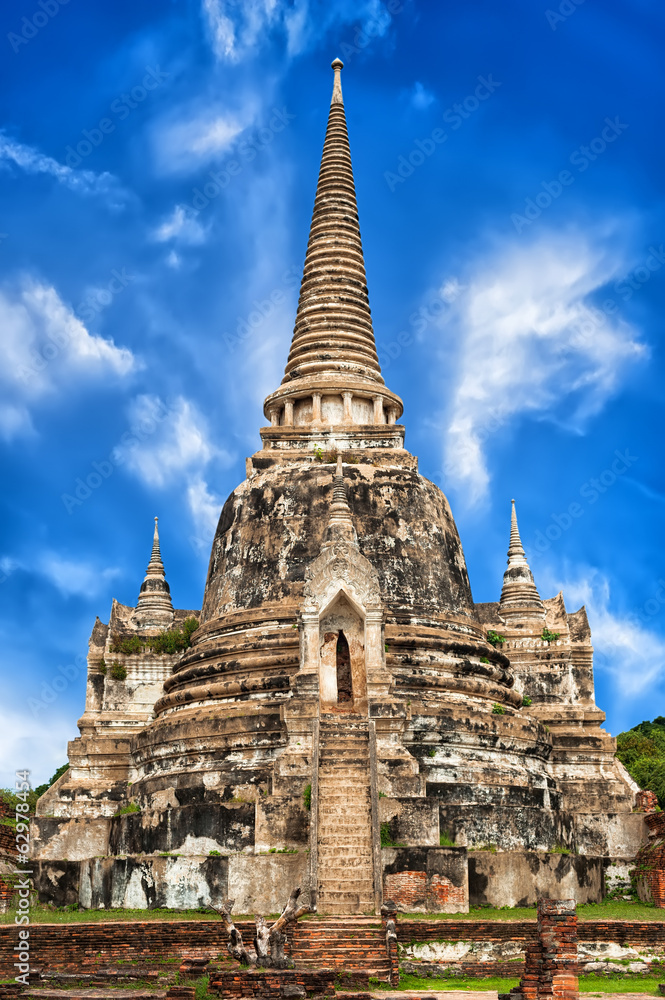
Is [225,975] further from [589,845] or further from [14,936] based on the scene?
[589,845]

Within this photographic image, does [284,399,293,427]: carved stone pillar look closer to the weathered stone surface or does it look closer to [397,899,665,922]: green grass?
the weathered stone surface

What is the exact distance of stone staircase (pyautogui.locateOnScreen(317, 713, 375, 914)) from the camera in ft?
51.9

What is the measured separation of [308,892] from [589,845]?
990 centimetres

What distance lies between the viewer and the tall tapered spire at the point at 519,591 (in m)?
30.7

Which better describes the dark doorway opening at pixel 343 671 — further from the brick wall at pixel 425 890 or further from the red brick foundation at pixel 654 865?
the red brick foundation at pixel 654 865

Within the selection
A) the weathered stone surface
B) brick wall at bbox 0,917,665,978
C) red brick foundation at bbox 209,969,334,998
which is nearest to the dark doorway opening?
the weathered stone surface

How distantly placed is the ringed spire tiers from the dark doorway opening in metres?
7.22

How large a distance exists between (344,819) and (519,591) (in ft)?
50.7

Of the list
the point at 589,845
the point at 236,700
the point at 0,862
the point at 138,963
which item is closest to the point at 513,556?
the point at 589,845

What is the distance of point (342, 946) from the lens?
44.5ft

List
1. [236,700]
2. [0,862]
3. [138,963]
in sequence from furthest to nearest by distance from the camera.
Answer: [236,700] < [0,862] < [138,963]

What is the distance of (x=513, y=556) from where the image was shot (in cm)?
3362

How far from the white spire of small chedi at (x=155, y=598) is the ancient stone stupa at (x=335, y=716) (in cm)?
150

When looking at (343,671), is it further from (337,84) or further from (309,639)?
(337,84)
